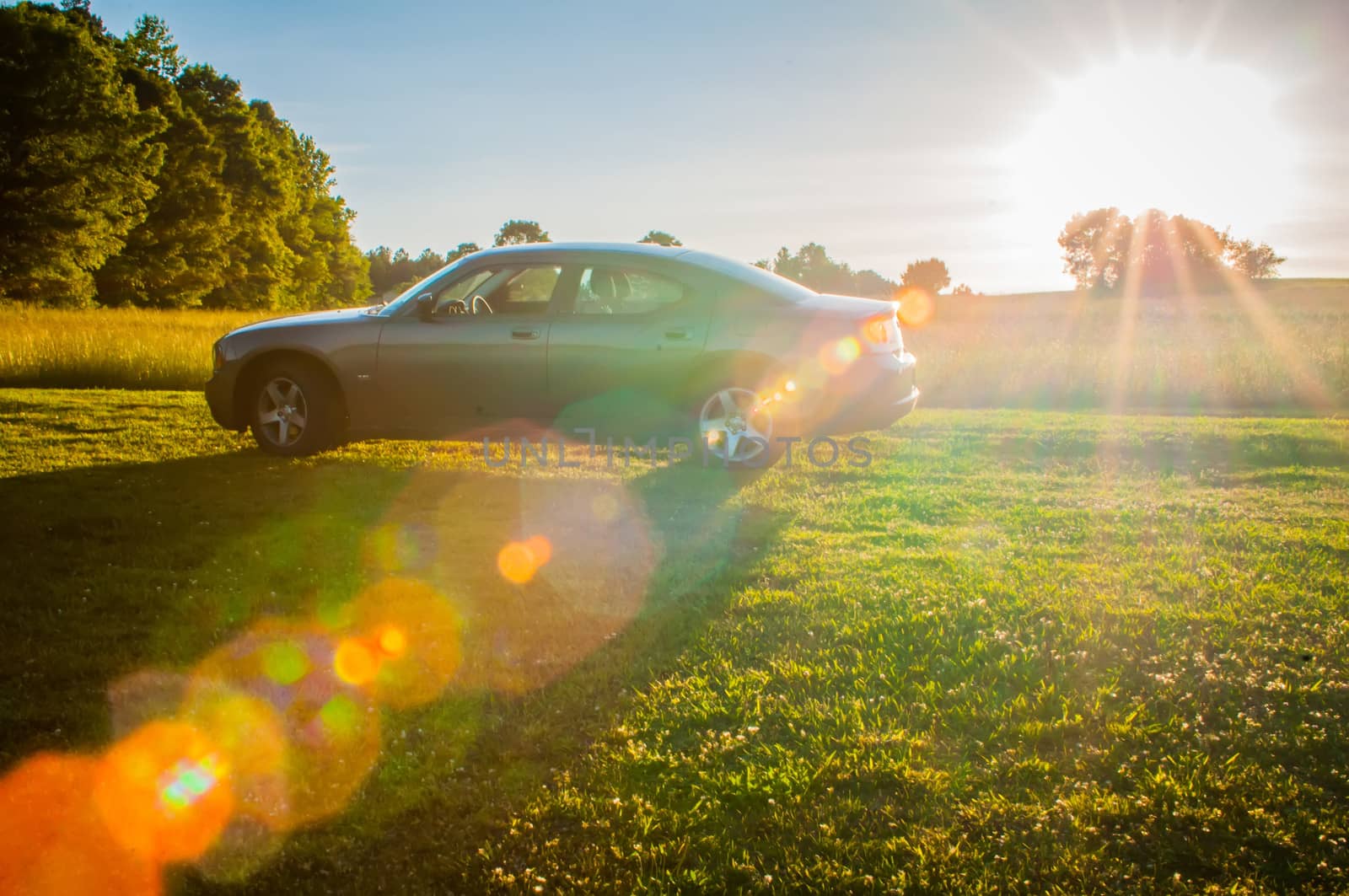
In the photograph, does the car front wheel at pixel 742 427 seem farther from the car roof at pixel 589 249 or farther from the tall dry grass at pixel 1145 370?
the tall dry grass at pixel 1145 370

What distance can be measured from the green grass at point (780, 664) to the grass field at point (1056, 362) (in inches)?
283

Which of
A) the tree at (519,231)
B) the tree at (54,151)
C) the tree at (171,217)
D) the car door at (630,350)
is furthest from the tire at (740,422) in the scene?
the tree at (171,217)

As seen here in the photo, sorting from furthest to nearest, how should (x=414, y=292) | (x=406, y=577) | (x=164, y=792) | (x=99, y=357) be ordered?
(x=99, y=357)
(x=414, y=292)
(x=406, y=577)
(x=164, y=792)

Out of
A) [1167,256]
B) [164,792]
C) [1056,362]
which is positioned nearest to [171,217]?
[1056,362]

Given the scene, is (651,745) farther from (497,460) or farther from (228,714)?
(497,460)

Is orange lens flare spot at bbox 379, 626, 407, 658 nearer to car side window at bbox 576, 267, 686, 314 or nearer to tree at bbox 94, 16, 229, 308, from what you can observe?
car side window at bbox 576, 267, 686, 314

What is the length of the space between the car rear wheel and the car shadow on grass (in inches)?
8.2

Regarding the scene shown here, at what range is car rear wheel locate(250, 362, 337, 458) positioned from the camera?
807 cm

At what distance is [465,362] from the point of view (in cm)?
762

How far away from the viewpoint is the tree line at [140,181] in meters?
36.3

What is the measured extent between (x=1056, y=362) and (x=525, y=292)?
10.7 m

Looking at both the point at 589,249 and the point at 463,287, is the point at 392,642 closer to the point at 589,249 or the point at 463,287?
the point at 589,249

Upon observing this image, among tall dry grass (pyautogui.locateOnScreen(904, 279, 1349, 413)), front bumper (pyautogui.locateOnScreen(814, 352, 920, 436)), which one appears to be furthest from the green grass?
tall dry grass (pyautogui.locateOnScreen(904, 279, 1349, 413))

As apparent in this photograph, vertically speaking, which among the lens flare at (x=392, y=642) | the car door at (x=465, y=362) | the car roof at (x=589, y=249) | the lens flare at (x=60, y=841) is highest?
the car roof at (x=589, y=249)
